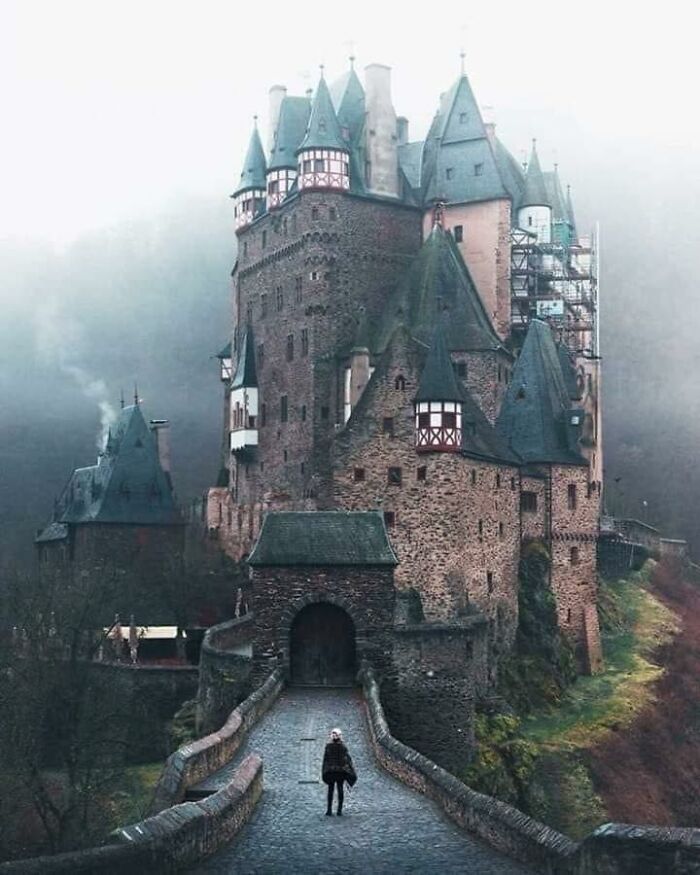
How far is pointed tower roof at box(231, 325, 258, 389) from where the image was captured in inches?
2761

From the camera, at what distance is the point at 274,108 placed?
74.7 m

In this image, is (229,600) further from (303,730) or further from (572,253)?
(303,730)

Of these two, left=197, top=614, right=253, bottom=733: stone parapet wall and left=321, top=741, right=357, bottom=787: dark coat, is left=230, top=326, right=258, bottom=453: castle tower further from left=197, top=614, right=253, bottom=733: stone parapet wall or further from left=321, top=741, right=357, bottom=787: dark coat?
left=321, top=741, right=357, bottom=787: dark coat

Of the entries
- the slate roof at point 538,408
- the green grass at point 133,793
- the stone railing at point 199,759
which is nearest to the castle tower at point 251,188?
the slate roof at point 538,408

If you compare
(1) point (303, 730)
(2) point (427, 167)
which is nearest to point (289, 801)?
(1) point (303, 730)

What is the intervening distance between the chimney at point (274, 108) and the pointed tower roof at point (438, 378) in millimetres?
26888

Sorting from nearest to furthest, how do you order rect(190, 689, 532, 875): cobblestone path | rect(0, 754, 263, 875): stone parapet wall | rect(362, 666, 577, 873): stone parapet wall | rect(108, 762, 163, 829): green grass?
rect(0, 754, 263, 875): stone parapet wall
rect(362, 666, 577, 873): stone parapet wall
rect(190, 689, 532, 875): cobblestone path
rect(108, 762, 163, 829): green grass

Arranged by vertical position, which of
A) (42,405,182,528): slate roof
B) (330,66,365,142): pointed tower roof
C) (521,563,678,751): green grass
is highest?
(330,66,365,142): pointed tower roof

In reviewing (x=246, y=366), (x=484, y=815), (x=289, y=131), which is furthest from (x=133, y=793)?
(x=289, y=131)

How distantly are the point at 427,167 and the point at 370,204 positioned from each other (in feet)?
16.1

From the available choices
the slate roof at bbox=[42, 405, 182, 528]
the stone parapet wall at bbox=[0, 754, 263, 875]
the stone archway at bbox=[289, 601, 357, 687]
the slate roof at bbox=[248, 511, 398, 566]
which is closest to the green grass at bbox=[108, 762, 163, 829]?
the stone archway at bbox=[289, 601, 357, 687]

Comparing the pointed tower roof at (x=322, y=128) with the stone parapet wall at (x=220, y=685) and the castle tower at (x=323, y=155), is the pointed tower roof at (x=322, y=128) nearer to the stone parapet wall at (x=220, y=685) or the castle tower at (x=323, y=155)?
the castle tower at (x=323, y=155)

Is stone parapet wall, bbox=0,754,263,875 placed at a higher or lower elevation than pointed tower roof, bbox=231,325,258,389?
lower

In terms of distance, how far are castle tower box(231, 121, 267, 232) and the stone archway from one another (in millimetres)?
40389
